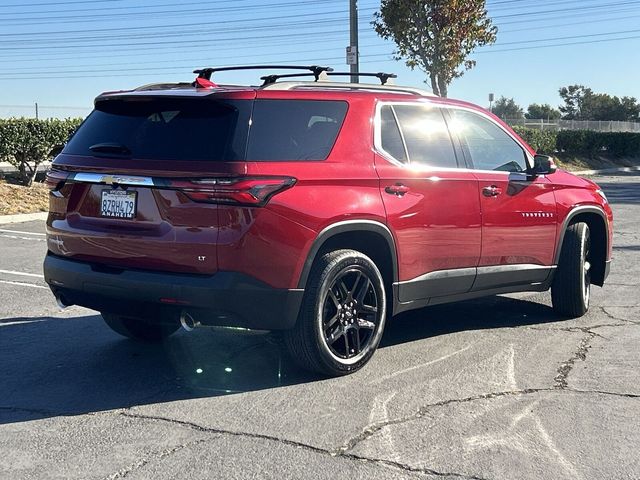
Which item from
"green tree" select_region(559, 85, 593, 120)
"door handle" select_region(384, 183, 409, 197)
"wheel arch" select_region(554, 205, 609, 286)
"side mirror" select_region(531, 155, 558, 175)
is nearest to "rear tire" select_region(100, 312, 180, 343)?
"door handle" select_region(384, 183, 409, 197)

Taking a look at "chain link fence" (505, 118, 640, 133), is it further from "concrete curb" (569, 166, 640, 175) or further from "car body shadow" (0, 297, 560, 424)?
"car body shadow" (0, 297, 560, 424)

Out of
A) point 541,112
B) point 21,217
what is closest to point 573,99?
point 541,112

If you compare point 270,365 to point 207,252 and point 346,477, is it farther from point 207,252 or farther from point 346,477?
point 346,477

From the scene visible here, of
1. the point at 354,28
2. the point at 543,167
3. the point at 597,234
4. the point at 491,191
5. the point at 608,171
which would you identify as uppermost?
the point at 354,28

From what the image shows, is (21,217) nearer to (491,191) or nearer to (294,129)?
(491,191)

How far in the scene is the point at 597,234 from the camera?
710 centimetres

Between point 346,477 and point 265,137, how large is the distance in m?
2.04

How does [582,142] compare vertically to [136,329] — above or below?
above

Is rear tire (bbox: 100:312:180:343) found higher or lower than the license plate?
lower

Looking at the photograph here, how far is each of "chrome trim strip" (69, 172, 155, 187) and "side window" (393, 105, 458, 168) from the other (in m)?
1.85

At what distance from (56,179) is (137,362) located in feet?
4.40

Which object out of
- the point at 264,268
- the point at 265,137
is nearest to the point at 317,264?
the point at 264,268

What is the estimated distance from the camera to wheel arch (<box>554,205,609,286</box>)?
6.81 m

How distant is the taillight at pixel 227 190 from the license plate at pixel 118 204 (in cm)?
33
